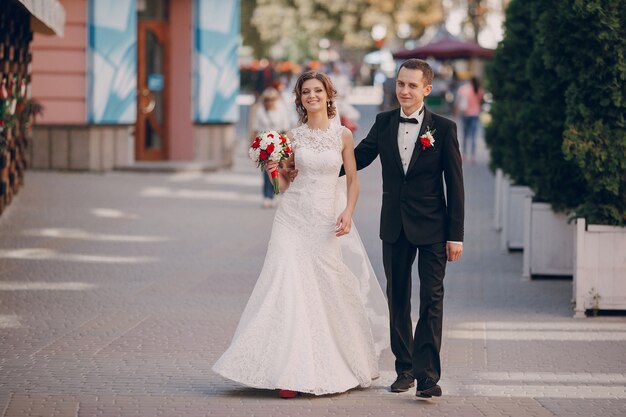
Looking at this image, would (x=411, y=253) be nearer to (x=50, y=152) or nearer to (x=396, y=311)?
(x=396, y=311)

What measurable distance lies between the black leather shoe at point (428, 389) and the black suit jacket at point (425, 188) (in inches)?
31.5

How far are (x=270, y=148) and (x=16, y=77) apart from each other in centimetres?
728

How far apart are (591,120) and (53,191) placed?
11.6 metres

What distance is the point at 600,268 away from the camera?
34.2 ft

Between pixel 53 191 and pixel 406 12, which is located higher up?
pixel 406 12

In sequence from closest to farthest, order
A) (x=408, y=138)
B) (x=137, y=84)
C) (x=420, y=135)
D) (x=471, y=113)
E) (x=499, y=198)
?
(x=420, y=135) < (x=408, y=138) < (x=499, y=198) < (x=137, y=84) < (x=471, y=113)

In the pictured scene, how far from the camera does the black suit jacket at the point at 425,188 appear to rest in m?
7.36

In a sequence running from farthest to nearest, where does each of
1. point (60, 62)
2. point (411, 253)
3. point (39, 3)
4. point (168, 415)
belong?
1. point (60, 62)
2. point (39, 3)
3. point (411, 253)
4. point (168, 415)

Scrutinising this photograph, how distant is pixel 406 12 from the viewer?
66.5m

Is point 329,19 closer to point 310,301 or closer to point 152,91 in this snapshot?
point 152,91

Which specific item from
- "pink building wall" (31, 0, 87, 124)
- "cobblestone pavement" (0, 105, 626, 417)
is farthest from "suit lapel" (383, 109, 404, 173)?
"pink building wall" (31, 0, 87, 124)

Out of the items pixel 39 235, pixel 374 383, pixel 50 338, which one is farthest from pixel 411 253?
pixel 39 235

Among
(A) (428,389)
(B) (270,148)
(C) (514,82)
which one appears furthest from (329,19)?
(A) (428,389)

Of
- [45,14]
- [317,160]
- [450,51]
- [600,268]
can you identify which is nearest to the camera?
[317,160]
